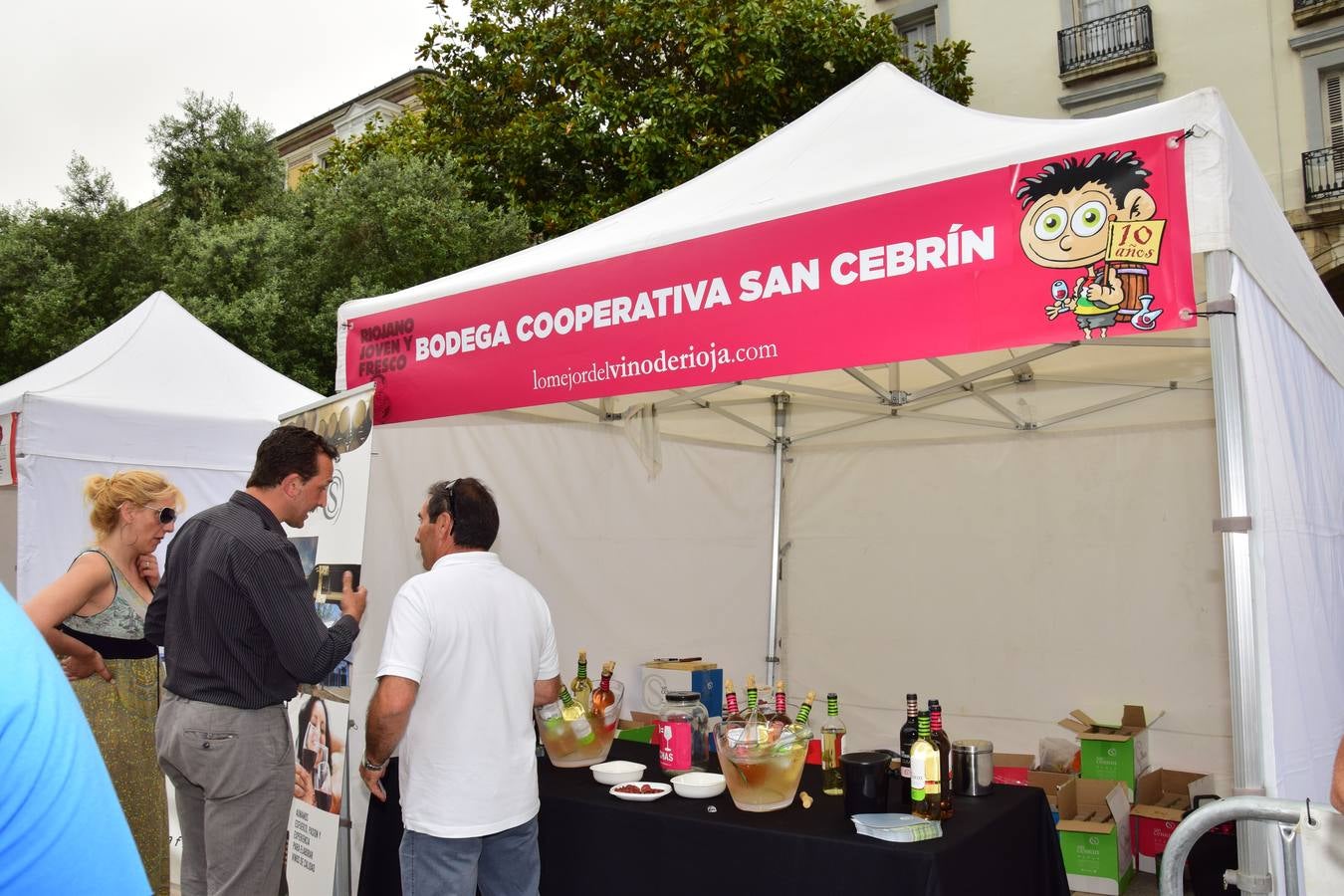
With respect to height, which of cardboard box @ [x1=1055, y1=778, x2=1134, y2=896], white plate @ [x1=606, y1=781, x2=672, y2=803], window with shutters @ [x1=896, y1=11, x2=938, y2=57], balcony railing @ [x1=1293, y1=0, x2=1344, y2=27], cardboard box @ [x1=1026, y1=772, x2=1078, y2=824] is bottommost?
cardboard box @ [x1=1055, y1=778, x2=1134, y2=896]

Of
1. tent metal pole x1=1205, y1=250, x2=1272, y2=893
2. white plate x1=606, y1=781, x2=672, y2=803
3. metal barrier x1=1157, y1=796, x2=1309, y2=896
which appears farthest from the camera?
white plate x1=606, y1=781, x2=672, y2=803

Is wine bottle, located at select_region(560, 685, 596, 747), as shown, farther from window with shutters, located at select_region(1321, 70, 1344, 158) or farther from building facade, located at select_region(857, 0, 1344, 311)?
window with shutters, located at select_region(1321, 70, 1344, 158)

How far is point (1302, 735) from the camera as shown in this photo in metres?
2.07

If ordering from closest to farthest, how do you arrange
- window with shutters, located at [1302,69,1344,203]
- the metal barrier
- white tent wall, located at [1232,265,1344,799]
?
the metal barrier, white tent wall, located at [1232,265,1344,799], window with shutters, located at [1302,69,1344,203]

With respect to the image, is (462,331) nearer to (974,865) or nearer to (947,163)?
(947,163)

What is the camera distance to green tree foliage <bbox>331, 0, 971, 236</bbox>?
10.0 meters

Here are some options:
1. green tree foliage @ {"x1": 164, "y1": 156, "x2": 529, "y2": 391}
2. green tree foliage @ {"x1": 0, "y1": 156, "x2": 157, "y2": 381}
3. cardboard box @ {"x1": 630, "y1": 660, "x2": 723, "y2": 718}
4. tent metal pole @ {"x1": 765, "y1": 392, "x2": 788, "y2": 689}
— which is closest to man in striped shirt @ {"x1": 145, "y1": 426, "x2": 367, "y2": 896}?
cardboard box @ {"x1": 630, "y1": 660, "x2": 723, "y2": 718}

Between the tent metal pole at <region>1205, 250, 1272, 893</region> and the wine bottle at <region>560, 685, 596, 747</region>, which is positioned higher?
the tent metal pole at <region>1205, 250, 1272, 893</region>

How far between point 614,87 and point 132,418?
22.8 ft

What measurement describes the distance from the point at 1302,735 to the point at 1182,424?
8.85 ft

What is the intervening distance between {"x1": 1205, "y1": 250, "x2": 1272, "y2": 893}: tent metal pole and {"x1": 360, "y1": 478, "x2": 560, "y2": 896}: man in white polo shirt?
1508 millimetres

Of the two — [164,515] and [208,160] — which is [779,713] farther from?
[208,160]

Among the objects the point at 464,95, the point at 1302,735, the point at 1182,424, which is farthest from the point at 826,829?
the point at 464,95

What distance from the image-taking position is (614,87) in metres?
10.4
